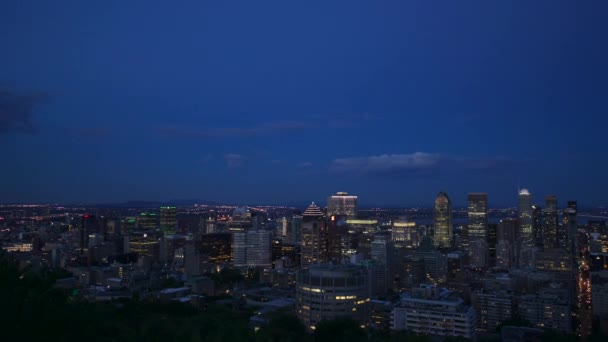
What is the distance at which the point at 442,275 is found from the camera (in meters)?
29.9

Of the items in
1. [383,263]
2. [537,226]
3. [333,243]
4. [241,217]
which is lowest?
[383,263]

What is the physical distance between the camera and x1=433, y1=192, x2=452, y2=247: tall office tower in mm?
50031

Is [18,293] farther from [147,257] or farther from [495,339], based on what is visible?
[147,257]

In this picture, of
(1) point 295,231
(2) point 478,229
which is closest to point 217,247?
(1) point 295,231

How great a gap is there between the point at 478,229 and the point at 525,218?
4220mm

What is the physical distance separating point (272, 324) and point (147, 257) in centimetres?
2493

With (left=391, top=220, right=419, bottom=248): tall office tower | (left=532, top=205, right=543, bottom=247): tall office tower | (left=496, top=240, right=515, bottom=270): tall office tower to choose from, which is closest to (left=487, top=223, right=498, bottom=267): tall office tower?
(left=496, top=240, right=515, bottom=270): tall office tower

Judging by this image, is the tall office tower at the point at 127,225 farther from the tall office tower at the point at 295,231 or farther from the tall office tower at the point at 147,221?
the tall office tower at the point at 295,231

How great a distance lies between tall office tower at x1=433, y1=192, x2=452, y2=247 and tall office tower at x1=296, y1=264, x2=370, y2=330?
34.0 m

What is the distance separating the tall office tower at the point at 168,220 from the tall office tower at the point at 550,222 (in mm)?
31707

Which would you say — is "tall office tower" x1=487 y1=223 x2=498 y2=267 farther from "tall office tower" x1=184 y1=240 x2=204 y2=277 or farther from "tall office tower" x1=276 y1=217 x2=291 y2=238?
"tall office tower" x1=184 y1=240 x2=204 y2=277

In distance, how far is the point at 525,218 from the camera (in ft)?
154

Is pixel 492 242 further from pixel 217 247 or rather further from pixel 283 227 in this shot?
pixel 217 247

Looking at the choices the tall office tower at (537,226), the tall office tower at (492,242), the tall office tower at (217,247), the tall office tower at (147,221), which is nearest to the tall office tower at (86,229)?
the tall office tower at (147,221)
